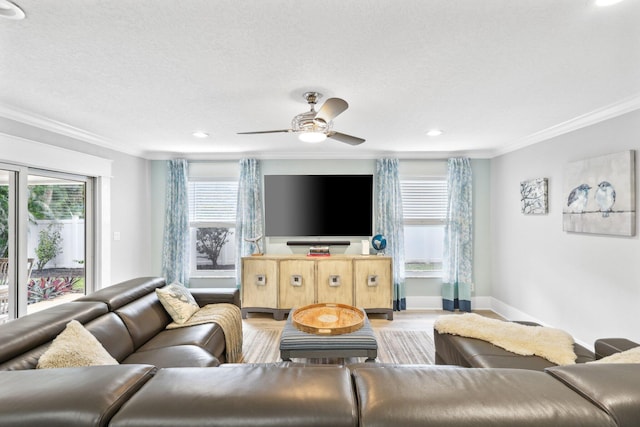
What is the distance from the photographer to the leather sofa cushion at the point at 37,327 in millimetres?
1557

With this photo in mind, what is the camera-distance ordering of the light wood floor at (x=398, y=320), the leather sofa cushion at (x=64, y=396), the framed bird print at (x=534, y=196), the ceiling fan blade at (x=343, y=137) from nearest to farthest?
1. the leather sofa cushion at (x=64, y=396)
2. the ceiling fan blade at (x=343, y=137)
3. the framed bird print at (x=534, y=196)
4. the light wood floor at (x=398, y=320)

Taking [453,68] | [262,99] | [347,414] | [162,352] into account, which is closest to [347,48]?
[453,68]

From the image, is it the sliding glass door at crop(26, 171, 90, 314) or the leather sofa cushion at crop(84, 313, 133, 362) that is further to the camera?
the sliding glass door at crop(26, 171, 90, 314)

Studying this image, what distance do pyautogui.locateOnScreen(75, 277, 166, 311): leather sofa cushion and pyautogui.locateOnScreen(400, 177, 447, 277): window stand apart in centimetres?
362

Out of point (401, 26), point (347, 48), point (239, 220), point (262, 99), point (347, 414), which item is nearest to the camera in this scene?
point (347, 414)

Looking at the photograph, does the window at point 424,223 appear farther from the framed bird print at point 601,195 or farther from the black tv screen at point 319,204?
the framed bird print at point 601,195

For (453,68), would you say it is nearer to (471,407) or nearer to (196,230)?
(471,407)

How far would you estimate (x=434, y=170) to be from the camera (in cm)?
484

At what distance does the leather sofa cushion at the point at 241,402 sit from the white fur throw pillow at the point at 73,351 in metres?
1.01

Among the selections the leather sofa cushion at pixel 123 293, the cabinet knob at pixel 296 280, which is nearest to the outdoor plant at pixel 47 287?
the leather sofa cushion at pixel 123 293

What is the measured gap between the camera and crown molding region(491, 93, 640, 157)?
262 cm

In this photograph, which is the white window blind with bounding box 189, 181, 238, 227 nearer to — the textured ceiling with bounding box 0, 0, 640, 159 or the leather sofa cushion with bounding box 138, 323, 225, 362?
the textured ceiling with bounding box 0, 0, 640, 159

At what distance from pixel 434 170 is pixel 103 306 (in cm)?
454

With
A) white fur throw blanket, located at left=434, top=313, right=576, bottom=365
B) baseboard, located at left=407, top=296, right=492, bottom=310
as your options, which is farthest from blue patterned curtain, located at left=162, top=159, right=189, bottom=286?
white fur throw blanket, located at left=434, top=313, right=576, bottom=365
